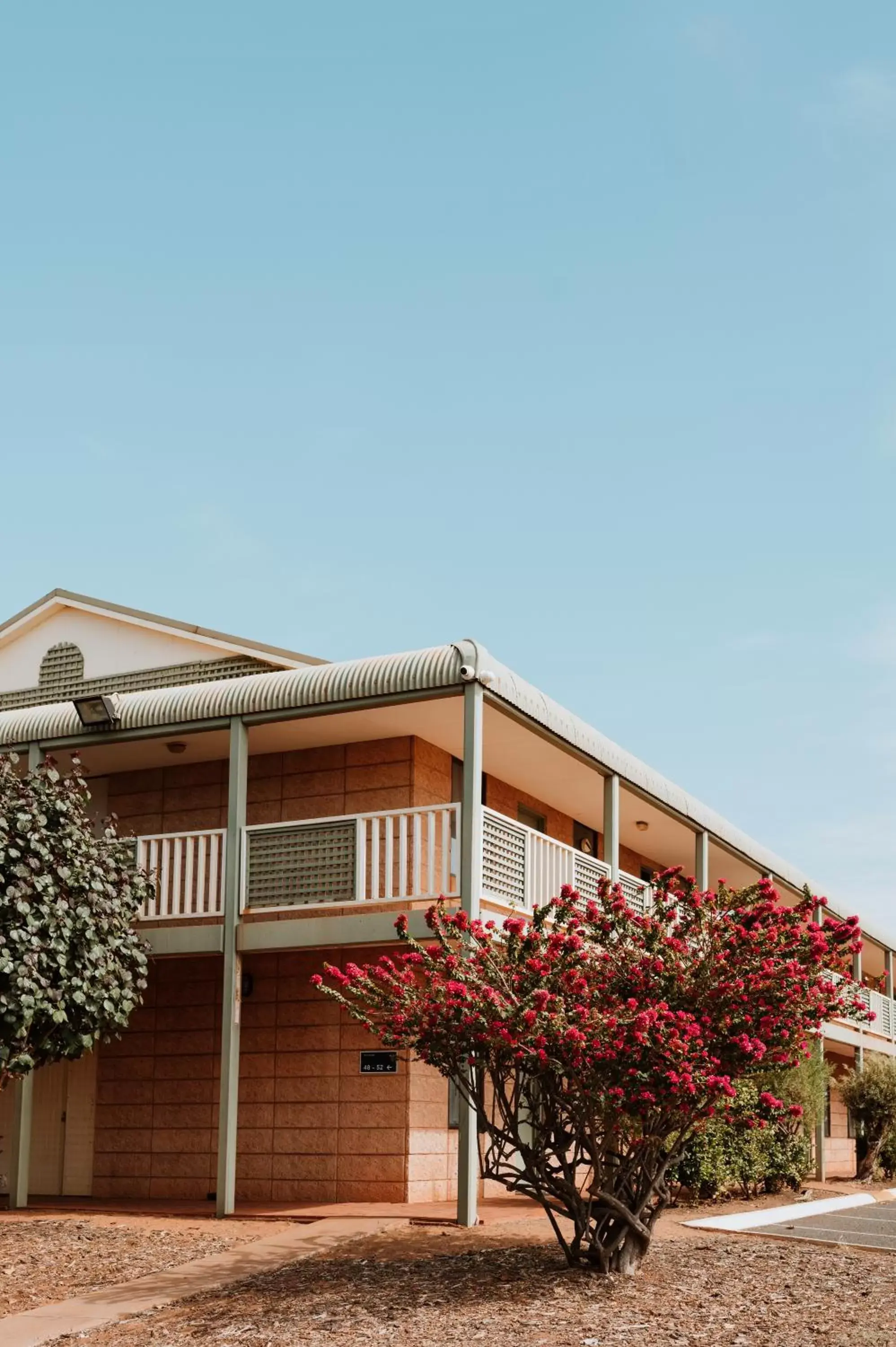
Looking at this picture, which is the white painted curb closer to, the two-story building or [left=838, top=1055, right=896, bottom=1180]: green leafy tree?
the two-story building

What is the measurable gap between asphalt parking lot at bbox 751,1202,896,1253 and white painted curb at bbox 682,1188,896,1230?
0.30 feet

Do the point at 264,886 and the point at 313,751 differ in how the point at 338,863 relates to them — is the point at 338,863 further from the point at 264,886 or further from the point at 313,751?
the point at 313,751

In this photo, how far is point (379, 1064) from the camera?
16.0 metres

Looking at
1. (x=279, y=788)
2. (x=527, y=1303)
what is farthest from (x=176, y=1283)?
(x=279, y=788)

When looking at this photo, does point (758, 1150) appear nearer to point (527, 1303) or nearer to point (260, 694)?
point (260, 694)

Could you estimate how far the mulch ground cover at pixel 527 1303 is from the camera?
9.45 metres

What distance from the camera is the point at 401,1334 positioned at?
9453 millimetres

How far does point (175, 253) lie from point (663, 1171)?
32.8 ft

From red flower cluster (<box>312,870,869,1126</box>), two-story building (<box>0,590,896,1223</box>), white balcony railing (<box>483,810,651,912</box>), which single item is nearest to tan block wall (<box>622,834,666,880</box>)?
two-story building (<box>0,590,896,1223</box>)

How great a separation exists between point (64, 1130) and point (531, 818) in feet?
23.0

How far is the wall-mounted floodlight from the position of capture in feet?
52.5

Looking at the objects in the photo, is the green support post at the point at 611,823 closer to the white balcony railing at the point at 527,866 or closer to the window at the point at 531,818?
the white balcony railing at the point at 527,866

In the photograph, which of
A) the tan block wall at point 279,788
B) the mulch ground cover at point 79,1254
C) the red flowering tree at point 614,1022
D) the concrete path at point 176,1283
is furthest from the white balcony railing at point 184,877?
the red flowering tree at point 614,1022

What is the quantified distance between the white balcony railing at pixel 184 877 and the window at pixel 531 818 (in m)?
4.41
